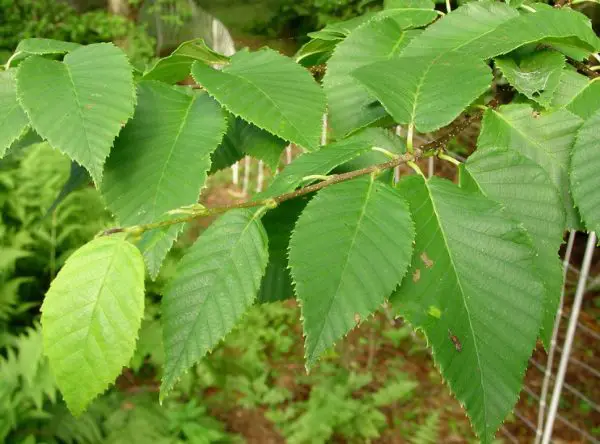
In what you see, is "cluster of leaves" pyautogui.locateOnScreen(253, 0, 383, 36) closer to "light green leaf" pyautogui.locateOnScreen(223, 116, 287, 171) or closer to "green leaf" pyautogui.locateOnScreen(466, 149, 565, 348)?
"light green leaf" pyautogui.locateOnScreen(223, 116, 287, 171)

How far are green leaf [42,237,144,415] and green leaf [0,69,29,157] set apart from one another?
0.20 meters

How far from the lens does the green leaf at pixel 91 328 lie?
1.49ft

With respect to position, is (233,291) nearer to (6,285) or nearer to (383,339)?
(6,285)

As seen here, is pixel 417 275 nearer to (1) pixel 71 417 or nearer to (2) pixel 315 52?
(2) pixel 315 52

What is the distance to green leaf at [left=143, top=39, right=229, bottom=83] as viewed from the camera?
2.35 feet

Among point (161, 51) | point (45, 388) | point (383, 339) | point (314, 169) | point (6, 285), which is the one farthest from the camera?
point (161, 51)

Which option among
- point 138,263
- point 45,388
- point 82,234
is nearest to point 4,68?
point 138,263

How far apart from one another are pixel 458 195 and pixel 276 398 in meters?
2.62

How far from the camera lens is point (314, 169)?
0.56 metres

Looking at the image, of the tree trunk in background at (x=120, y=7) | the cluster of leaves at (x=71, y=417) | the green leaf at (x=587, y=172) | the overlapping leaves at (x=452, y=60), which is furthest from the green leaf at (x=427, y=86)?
the tree trunk in background at (x=120, y=7)

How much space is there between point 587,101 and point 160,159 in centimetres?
49

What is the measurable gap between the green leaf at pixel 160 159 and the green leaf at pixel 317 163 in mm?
78

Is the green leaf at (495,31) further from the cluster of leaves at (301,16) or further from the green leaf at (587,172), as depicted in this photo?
the cluster of leaves at (301,16)

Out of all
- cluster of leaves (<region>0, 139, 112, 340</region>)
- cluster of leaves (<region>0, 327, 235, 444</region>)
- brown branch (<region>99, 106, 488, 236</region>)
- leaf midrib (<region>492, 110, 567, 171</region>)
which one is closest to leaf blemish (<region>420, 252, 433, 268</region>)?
brown branch (<region>99, 106, 488, 236</region>)
